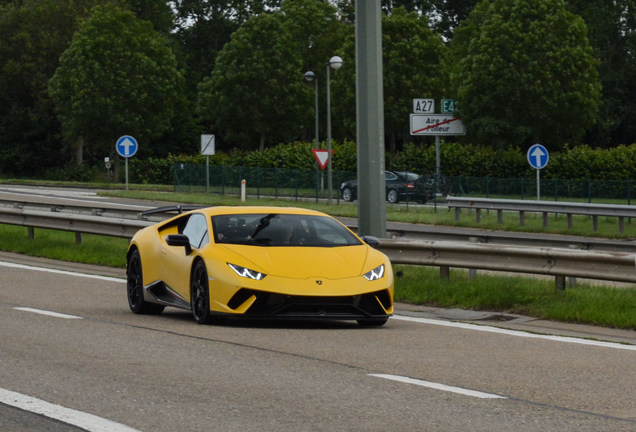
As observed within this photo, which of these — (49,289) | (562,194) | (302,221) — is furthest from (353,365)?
(562,194)

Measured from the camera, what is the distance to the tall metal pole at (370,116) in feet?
45.8

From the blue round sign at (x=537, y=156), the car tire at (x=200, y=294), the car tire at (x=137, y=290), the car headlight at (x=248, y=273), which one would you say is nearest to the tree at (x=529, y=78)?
the blue round sign at (x=537, y=156)

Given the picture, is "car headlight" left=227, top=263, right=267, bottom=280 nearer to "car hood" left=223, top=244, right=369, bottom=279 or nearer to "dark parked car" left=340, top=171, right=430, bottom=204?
"car hood" left=223, top=244, right=369, bottom=279

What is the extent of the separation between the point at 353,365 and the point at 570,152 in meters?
42.7

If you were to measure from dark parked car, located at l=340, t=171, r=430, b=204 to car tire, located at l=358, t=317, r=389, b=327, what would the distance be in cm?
3083

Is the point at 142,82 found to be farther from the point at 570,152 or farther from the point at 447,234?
the point at 447,234

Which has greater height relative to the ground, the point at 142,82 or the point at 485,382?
the point at 142,82

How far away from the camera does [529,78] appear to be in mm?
54000

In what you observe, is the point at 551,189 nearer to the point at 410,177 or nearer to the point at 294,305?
Result: the point at 410,177

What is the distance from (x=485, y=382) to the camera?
7.23 meters

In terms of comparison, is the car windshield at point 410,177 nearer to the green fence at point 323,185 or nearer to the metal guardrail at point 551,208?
the green fence at point 323,185

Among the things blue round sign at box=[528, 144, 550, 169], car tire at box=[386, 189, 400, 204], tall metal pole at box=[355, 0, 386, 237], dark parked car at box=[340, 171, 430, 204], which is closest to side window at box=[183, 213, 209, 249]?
tall metal pole at box=[355, 0, 386, 237]

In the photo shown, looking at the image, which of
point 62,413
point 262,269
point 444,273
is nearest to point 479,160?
point 444,273

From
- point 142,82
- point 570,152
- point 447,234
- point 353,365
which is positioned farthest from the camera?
point 142,82
